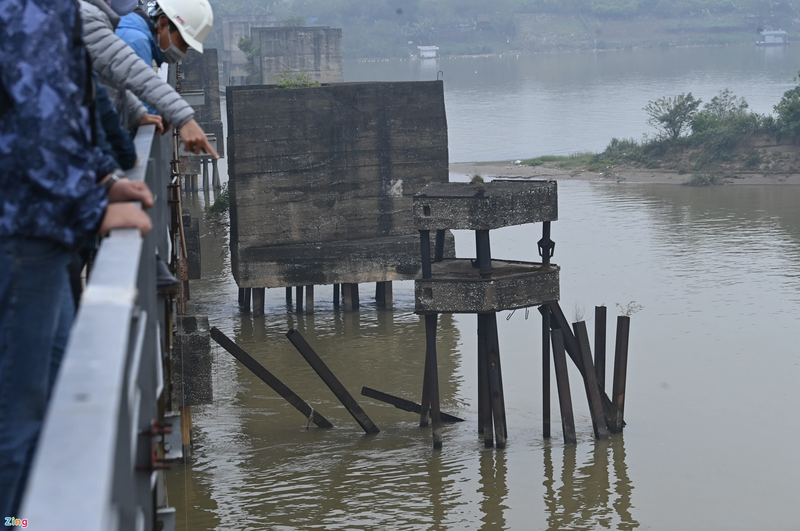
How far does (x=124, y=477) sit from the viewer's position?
90.5 inches

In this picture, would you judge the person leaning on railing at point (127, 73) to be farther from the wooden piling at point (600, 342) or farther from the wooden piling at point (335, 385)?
the wooden piling at point (600, 342)

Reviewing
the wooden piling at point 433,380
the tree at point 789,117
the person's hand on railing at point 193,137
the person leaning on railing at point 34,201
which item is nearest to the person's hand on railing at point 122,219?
the person leaning on railing at point 34,201

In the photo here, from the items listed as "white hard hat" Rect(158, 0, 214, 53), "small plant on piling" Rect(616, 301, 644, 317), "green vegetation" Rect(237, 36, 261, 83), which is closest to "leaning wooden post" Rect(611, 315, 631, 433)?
"small plant on piling" Rect(616, 301, 644, 317)

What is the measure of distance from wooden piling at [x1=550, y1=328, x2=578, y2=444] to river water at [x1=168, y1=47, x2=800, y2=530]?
246 millimetres

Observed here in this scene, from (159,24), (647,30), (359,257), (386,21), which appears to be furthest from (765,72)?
(159,24)

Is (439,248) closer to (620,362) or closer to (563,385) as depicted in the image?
(563,385)

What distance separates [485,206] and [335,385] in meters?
3.36

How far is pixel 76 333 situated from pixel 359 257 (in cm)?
1975

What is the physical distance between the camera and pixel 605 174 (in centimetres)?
4562

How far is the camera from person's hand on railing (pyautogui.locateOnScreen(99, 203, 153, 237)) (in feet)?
8.73

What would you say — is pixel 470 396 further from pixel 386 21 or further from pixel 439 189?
pixel 386 21

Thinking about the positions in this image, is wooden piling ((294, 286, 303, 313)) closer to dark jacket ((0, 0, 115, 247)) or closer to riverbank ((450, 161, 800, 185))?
riverbank ((450, 161, 800, 185))

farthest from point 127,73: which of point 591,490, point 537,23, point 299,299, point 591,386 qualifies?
point 537,23

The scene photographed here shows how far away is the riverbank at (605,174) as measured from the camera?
41638 mm
